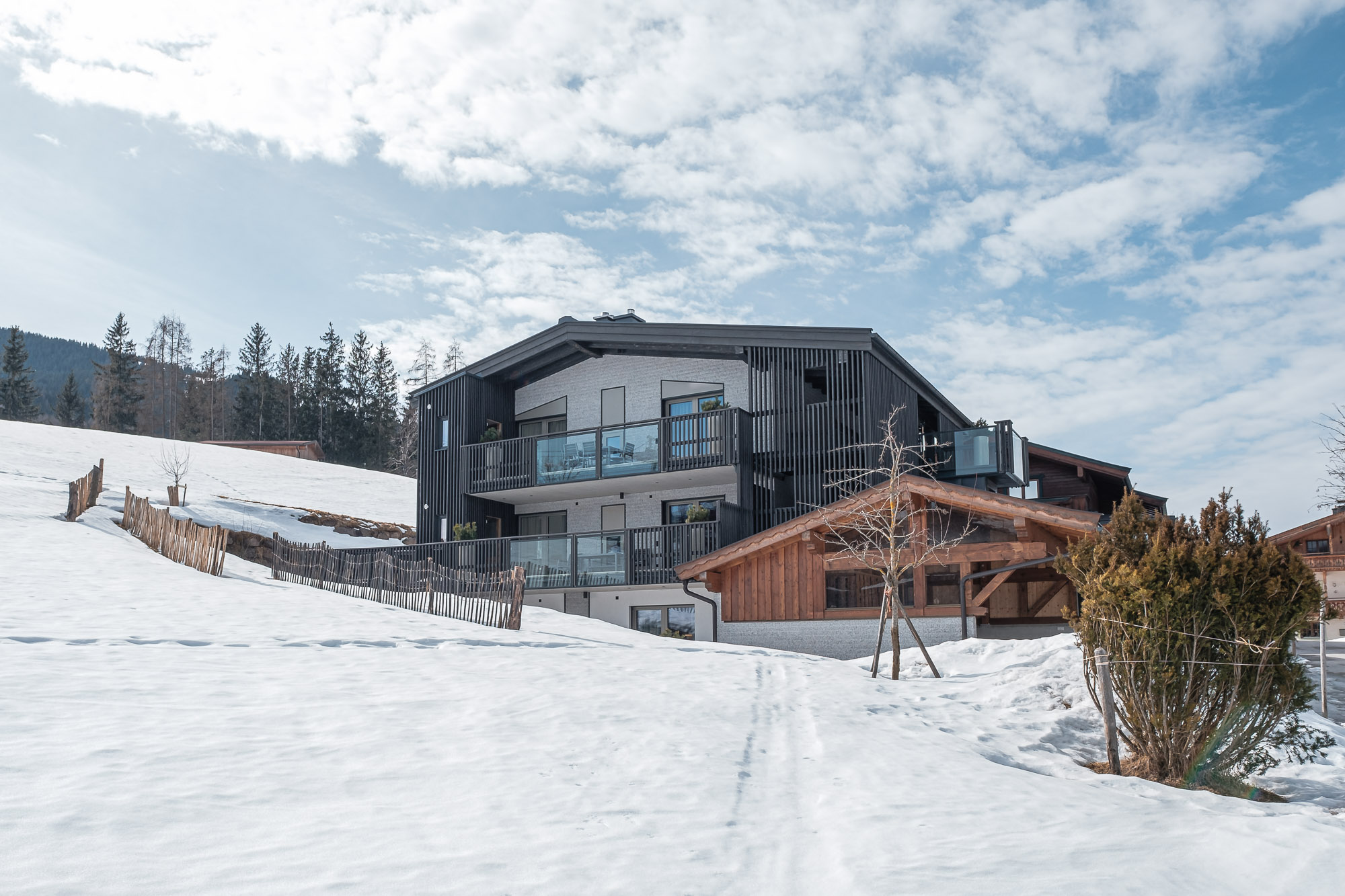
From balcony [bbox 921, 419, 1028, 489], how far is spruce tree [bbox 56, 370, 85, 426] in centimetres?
7234

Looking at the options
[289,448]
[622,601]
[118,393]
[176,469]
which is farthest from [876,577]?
[118,393]

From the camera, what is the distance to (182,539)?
2061 cm

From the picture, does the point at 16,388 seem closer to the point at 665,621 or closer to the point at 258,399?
the point at 258,399

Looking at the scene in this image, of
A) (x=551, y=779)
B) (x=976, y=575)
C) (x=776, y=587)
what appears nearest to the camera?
(x=551, y=779)

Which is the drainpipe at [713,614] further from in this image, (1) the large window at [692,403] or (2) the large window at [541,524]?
(2) the large window at [541,524]

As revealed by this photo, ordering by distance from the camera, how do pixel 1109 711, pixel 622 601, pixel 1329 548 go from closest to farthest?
1. pixel 1109 711
2. pixel 622 601
3. pixel 1329 548

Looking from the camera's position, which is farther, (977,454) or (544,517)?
(544,517)

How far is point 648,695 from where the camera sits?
10188 mm

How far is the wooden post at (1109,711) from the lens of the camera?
28.1 ft

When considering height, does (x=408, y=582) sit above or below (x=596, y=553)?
below

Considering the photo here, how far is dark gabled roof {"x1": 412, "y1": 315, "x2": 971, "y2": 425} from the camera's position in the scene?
838 inches

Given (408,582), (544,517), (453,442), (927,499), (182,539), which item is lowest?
(408,582)

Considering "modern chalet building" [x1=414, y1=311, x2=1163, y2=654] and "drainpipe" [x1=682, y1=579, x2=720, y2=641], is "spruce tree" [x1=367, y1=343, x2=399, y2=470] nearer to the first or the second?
"modern chalet building" [x1=414, y1=311, x2=1163, y2=654]

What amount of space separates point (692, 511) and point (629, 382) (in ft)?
17.3
